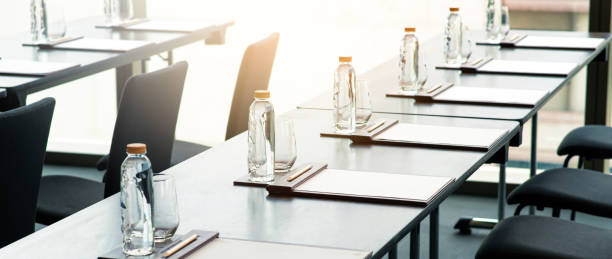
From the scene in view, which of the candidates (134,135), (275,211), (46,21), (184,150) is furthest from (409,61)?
(46,21)

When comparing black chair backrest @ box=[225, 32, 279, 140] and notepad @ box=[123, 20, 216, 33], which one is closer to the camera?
black chair backrest @ box=[225, 32, 279, 140]

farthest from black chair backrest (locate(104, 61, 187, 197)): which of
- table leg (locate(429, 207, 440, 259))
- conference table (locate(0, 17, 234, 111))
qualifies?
table leg (locate(429, 207, 440, 259))

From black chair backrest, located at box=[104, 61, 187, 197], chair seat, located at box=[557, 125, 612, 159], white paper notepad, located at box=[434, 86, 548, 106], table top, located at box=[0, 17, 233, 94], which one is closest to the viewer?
black chair backrest, located at box=[104, 61, 187, 197]

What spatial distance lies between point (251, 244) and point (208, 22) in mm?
3098

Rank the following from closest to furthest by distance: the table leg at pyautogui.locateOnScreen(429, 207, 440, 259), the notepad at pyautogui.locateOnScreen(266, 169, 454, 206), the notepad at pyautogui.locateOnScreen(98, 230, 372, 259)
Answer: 1. the notepad at pyautogui.locateOnScreen(98, 230, 372, 259)
2. the notepad at pyautogui.locateOnScreen(266, 169, 454, 206)
3. the table leg at pyautogui.locateOnScreen(429, 207, 440, 259)

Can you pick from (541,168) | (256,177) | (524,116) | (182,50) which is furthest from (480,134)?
(182,50)

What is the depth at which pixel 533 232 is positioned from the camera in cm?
264

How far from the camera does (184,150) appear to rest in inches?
153

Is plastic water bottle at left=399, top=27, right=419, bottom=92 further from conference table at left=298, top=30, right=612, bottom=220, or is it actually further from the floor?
the floor

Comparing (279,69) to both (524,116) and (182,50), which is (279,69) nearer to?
(182,50)

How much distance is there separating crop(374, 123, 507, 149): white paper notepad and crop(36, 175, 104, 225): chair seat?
115cm

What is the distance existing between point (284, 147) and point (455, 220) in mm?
2452

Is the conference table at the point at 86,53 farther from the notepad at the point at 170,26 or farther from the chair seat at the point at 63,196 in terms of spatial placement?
the chair seat at the point at 63,196

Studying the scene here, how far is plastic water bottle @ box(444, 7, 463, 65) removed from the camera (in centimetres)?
361
